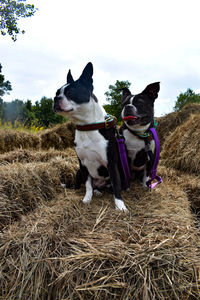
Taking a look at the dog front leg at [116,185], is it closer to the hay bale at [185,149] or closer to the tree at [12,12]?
the hay bale at [185,149]

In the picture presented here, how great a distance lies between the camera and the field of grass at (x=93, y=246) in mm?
1225

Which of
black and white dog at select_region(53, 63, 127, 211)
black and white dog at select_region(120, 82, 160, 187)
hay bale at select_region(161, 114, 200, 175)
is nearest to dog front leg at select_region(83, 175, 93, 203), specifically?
black and white dog at select_region(53, 63, 127, 211)

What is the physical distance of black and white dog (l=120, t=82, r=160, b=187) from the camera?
2.14 meters

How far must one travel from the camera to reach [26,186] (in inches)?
94.4

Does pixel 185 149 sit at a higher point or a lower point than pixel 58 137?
higher

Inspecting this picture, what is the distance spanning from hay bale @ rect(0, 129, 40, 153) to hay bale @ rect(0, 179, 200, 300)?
4812 millimetres

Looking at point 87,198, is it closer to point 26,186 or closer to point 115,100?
point 26,186

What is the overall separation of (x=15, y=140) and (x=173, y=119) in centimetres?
479

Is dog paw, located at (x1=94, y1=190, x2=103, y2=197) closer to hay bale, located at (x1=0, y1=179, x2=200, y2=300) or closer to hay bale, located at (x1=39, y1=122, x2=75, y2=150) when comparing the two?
hay bale, located at (x1=0, y1=179, x2=200, y2=300)

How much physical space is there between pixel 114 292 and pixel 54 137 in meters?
6.16

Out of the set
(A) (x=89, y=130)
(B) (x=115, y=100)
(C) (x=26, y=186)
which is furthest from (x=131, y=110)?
(B) (x=115, y=100)

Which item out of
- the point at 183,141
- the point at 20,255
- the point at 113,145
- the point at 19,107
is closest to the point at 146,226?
the point at 113,145

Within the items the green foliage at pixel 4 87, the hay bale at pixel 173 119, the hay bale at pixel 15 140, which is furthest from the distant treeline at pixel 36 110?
the hay bale at pixel 173 119

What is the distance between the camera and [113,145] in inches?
79.1
